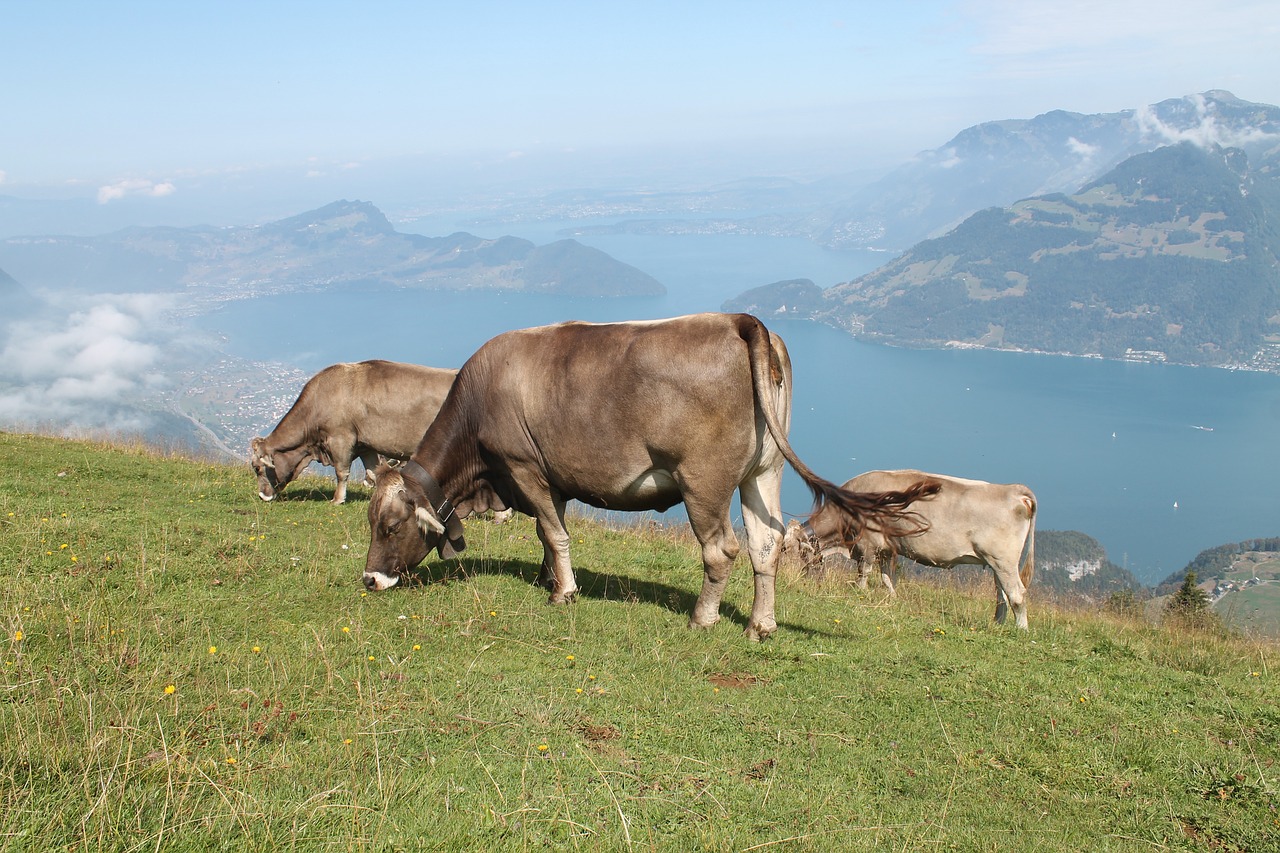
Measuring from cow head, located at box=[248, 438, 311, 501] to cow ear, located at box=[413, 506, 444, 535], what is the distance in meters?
7.00

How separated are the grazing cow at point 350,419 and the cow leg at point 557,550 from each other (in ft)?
21.7

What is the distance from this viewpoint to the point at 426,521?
28.5 ft

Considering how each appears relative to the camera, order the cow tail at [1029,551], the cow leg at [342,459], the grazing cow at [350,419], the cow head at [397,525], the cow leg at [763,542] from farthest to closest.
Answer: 1. the cow leg at [342,459]
2. the grazing cow at [350,419]
3. the cow tail at [1029,551]
4. the cow head at [397,525]
5. the cow leg at [763,542]

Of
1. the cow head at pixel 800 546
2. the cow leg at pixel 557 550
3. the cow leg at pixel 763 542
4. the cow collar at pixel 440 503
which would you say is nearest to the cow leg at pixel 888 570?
the cow head at pixel 800 546

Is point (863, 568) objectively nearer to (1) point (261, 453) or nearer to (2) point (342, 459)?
(2) point (342, 459)

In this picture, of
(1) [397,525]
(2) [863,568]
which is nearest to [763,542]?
(1) [397,525]

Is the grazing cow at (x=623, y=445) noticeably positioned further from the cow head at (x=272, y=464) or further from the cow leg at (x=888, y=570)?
the cow head at (x=272, y=464)

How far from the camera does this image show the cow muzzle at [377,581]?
27.3ft

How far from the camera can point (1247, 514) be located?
394 ft

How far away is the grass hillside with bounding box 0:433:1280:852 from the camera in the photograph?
4.11 metres

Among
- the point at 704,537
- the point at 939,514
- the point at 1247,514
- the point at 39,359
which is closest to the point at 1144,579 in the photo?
the point at 1247,514

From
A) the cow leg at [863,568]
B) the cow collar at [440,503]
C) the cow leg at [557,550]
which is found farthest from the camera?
the cow leg at [863,568]

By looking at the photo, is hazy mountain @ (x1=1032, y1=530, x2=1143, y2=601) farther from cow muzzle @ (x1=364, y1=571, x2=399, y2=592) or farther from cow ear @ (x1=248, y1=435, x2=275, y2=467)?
cow muzzle @ (x1=364, y1=571, x2=399, y2=592)

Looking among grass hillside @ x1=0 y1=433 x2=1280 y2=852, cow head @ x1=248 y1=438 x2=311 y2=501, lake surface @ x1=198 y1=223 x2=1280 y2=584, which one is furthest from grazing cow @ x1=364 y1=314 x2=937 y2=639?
lake surface @ x1=198 y1=223 x2=1280 y2=584
